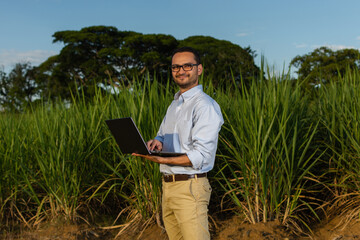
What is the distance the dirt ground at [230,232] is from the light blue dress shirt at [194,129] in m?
1.25

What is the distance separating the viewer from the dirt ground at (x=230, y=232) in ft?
10.1

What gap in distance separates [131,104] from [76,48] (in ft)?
87.0

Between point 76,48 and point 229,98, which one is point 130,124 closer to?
point 229,98

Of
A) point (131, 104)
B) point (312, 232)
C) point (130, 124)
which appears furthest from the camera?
point (131, 104)

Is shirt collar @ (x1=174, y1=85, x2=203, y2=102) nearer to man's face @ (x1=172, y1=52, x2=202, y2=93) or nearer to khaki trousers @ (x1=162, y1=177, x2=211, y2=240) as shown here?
man's face @ (x1=172, y1=52, x2=202, y2=93)

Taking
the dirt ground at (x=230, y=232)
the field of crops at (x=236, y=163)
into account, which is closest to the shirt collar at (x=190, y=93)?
the field of crops at (x=236, y=163)

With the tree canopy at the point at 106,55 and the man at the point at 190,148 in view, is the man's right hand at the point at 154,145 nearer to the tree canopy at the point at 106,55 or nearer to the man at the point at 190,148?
the man at the point at 190,148

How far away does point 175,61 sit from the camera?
2.16 meters

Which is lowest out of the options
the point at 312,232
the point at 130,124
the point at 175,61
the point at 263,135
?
the point at 312,232

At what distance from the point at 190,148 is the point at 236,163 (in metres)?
1.47

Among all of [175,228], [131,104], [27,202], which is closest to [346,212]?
[175,228]

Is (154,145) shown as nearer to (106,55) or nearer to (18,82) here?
(106,55)

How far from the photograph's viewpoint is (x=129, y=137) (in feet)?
6.50

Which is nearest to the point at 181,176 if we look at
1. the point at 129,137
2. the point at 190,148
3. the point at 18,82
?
the point at 190,148
